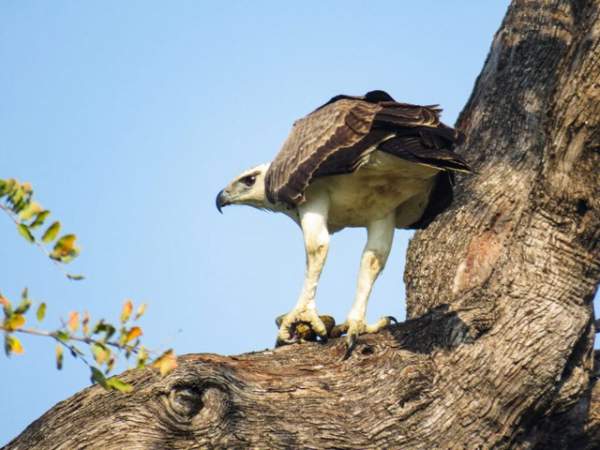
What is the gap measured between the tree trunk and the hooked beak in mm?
1830

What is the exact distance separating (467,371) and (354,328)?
89 centimetres

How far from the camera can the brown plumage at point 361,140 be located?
20.9 feet

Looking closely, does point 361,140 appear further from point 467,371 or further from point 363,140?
point 467,371

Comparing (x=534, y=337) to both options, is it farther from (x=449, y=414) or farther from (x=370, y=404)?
(x=370, y=404)

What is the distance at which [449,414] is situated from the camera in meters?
5.88

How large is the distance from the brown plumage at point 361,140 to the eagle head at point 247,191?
0.73 metres

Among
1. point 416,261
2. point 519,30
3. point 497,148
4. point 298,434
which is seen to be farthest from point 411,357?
point 519,30

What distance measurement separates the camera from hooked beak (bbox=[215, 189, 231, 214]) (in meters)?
7.96

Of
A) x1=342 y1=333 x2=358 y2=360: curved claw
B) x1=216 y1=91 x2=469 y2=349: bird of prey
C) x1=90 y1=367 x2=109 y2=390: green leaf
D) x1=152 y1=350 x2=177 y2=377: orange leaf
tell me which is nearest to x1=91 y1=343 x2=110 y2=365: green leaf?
x1=90 y1=367 x2=109 y2=390: green leaf

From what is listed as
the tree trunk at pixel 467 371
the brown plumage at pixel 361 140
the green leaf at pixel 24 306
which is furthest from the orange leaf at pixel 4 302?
the brown plumage at pixel 361 140

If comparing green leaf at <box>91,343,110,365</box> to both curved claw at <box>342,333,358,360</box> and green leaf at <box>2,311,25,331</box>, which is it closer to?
green leaf at <box>2,311,25,331</box>

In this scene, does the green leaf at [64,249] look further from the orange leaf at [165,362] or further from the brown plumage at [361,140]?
the brown plumage at [361,140]

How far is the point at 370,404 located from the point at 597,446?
6.98 ft

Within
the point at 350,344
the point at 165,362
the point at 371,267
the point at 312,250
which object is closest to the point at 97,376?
the point at 165,362
